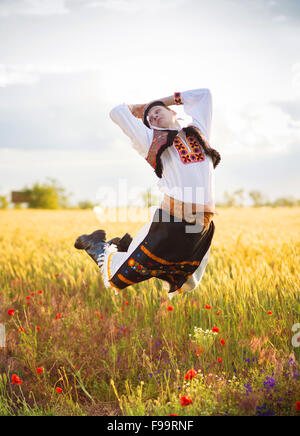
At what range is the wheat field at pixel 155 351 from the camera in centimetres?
238

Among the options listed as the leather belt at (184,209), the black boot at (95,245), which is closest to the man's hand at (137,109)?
the leather belt at (184,209)

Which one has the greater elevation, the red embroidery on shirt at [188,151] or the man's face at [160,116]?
the man's face at [160,116]

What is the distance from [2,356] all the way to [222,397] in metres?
2.21

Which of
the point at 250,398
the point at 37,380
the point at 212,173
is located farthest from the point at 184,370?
the point at 212,173

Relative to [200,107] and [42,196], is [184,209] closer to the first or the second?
[200,107]

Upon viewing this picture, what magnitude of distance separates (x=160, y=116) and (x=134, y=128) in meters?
0.24

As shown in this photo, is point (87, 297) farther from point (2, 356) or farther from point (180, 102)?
point (180, 102)

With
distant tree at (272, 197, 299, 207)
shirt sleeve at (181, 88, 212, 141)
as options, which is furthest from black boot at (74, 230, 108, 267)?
distant tree at (272, 197, 299, 207)

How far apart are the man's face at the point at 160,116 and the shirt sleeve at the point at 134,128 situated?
0.15m

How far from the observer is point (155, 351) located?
3334mm

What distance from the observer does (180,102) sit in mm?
2578

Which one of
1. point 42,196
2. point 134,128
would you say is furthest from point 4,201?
point 134,128

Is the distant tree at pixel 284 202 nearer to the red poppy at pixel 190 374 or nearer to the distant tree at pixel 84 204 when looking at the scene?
the distant tree at pixel 84 204

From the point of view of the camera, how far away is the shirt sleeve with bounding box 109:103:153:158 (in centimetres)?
231
